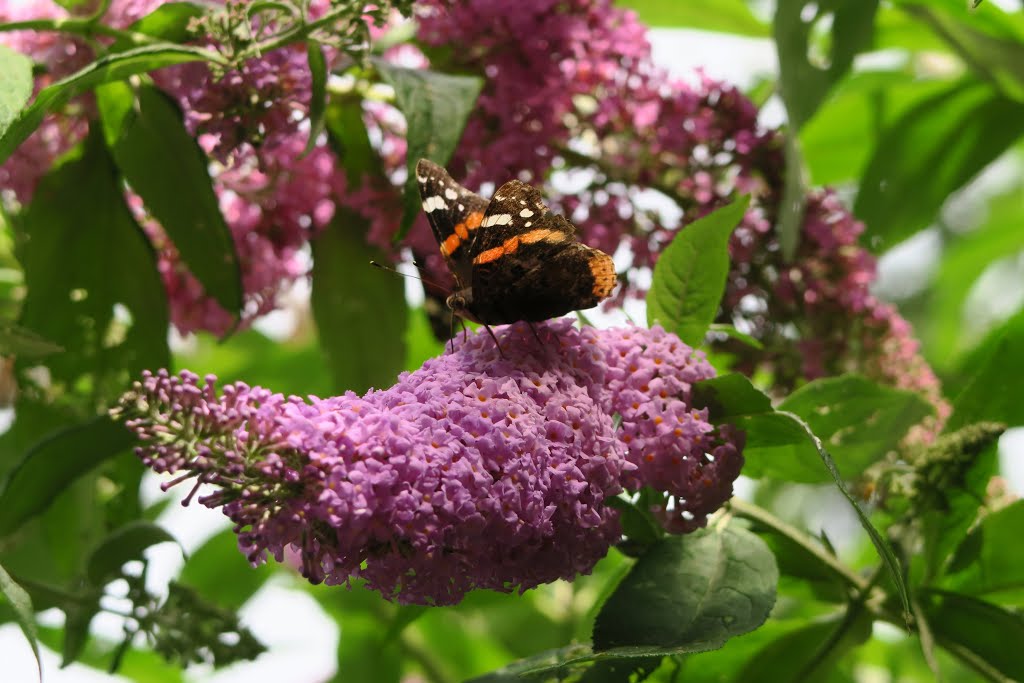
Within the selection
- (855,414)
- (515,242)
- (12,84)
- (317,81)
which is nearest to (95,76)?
(12,84)

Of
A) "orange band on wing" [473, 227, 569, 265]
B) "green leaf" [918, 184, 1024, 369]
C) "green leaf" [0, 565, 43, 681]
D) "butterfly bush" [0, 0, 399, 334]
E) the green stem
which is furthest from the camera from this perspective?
"green leaf" [918, 184, 1024, 369]

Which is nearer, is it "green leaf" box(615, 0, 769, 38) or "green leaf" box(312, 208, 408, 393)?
"green leaf" box(312, 208, 408, 393)

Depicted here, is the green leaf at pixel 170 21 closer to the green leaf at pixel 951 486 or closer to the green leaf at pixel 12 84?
the green leaf at pixel 12 84

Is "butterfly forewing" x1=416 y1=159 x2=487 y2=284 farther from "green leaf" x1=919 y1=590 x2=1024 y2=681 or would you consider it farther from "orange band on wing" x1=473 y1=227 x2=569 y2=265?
"green leaf" x1=919 y1=590 x2=1024 y2=681

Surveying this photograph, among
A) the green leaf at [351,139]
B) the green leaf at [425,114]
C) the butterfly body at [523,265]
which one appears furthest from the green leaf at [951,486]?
the green leaf at [351,139]

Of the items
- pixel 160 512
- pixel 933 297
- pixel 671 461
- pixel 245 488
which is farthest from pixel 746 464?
pixel 933 297

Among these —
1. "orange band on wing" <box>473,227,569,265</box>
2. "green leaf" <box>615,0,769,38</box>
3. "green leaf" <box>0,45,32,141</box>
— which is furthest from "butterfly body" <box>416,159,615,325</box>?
"green leaf" <box>615,0,769,38</box>
